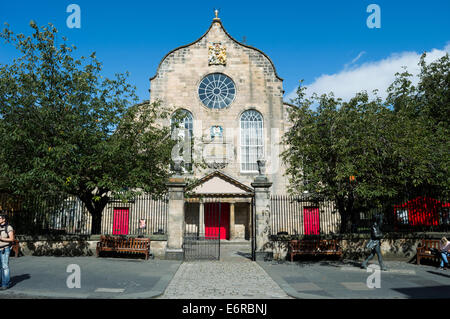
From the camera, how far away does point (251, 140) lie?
25906 millimetres

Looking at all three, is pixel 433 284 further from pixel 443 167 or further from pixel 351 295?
pixel 443 167

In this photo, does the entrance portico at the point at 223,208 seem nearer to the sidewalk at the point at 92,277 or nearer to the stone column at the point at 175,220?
the stone column at the point at 175,220

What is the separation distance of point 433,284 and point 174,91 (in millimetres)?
21892

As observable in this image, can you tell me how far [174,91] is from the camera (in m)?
26.3

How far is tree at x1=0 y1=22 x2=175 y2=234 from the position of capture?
1164cm

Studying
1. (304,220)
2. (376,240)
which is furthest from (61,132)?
(304,220)

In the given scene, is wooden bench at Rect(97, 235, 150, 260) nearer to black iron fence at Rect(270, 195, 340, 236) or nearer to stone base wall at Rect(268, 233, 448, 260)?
stone base wall at Rect(268, 233, 448, 260)

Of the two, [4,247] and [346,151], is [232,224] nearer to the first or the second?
[346,151]

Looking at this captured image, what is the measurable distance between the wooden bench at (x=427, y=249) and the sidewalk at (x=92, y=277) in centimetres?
896

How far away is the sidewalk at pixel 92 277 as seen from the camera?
6.97 meters

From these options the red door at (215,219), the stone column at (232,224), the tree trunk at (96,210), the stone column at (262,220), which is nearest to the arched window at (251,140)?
the stone column at (232,224)
